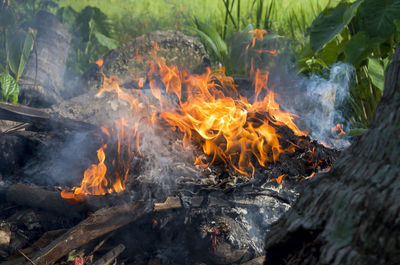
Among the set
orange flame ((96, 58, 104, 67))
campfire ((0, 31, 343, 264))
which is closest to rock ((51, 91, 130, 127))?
campfire ((0, 31, 343, 264))

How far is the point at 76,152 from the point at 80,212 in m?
0.87

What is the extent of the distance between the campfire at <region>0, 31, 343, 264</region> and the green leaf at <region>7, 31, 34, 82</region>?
9.07 ft

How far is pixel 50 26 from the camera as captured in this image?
24.2ft

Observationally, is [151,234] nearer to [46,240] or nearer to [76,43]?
[46,240]

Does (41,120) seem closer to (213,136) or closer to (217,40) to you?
(213,136)

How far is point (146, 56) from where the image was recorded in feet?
21.3

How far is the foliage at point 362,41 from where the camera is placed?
4254 millimetres

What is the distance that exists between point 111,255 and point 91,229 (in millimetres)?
275

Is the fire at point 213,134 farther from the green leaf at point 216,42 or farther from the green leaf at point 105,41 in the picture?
the green leaf at point 105,41

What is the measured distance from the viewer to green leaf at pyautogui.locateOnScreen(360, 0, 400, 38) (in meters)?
4.21

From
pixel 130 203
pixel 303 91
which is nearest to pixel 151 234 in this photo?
pixel 130 203

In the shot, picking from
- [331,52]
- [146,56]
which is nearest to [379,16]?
[331,52]

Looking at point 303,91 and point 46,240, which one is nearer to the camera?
point 46,240

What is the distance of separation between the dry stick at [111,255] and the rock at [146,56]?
3.78 m
